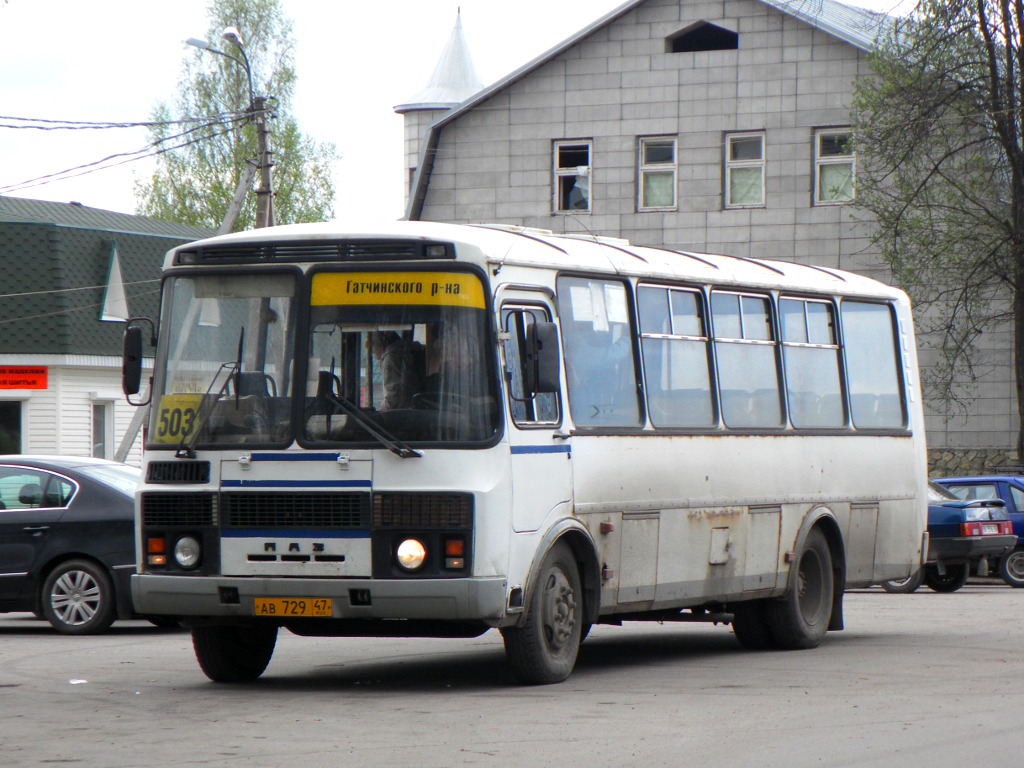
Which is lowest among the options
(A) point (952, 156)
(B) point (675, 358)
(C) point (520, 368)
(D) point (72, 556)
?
(D) point (72, 556)

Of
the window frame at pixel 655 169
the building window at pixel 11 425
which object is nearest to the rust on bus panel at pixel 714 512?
the window frame at pixel 655 169

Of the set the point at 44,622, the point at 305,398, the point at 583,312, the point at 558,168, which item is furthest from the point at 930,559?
the point at 558,168

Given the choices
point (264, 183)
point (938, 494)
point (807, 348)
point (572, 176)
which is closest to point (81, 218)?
point (572, 176)

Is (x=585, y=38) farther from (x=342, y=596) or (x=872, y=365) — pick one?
(x=342, y=596)

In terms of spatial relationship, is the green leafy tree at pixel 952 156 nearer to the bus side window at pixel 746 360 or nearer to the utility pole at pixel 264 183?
the utility pole at pixel 264 183

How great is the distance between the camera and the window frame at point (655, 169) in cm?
4000

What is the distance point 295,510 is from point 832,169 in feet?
95.7

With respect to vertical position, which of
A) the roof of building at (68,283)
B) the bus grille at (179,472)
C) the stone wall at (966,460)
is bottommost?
the stone wall at (966,460)

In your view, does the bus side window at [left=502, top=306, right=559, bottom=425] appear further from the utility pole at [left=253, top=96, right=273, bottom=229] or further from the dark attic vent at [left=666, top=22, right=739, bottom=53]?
the dark attic vent at [left=666, top=22, right=739, bottom=53]

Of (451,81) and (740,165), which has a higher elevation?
(451,81)

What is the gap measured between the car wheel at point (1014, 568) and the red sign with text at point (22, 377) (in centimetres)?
2167

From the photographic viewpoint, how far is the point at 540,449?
11414 mm

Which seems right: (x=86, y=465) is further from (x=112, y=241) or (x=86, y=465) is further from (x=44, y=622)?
(x=112, y=241)

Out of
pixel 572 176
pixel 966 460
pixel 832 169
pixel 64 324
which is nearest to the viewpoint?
pixel 966 460
